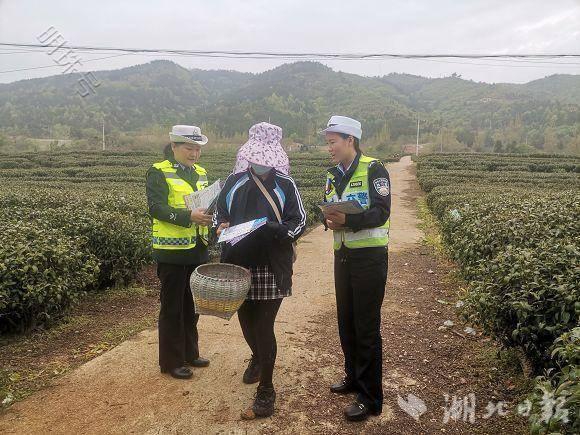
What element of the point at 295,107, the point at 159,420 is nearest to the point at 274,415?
the point at 159,420

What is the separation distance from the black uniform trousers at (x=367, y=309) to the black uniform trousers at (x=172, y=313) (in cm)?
116

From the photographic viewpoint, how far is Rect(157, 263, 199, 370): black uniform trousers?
10.8ft

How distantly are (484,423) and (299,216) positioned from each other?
1.69 m

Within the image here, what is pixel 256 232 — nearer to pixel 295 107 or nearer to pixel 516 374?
pixel 516 374

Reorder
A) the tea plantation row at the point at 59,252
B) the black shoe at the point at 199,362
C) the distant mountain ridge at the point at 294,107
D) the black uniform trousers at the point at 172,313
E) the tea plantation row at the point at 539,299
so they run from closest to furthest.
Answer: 1. the tea plantation row at the point at 539,299
2. the black uniform trousers at the point at 172,313
3. the black shoe at the point at 199,362
4. the tea plantation row at the point at 59,252
5. the distant mountain ridge at the point at 294,107

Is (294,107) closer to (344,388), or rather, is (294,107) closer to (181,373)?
(181,373)

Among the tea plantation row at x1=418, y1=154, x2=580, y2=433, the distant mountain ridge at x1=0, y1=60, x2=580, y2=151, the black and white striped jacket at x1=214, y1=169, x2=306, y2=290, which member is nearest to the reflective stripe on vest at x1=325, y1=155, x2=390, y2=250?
the black and white striped jacket at x1=214, y1=169, x2=306, y2=290

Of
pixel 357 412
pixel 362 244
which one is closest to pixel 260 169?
pixel 362 244

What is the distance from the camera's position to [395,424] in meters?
2.84

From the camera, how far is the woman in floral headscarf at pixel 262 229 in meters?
2.80

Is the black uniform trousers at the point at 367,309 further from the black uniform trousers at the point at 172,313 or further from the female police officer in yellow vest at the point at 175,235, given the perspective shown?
the black uniform trousers at the point at 172,313

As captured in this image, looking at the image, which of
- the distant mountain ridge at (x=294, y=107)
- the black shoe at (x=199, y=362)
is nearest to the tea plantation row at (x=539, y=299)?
the black shoe at (x=199, y=362)

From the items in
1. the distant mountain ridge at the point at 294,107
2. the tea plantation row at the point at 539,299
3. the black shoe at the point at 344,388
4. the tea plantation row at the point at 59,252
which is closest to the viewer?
the tea plantation row at the point at 539,299

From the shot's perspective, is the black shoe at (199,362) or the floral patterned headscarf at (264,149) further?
the black shoe at (199,362)
